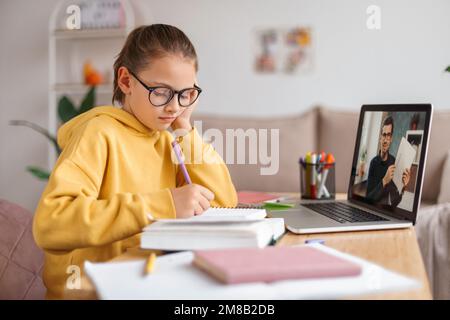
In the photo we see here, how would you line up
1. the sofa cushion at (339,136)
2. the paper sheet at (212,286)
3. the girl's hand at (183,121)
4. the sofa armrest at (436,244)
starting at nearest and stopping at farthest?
1. the paper sheet at (212,286)
2. the girl's hand at (183,121)
3. the sofa armrest at (436,244)
4. the sofa cushion at (339,136)

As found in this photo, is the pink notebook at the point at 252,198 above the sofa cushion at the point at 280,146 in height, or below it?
above

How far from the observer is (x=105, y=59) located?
362cm

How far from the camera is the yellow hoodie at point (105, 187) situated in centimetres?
86

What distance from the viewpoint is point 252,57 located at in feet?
11.2

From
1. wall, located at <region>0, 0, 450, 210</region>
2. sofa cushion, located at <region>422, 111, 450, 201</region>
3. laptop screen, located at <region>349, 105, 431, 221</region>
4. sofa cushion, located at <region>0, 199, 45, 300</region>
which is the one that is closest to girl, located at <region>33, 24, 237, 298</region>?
sofa cushion, located at <region>0, 199, 45, 300</region>

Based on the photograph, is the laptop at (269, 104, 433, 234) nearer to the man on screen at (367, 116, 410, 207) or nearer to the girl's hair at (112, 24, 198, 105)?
the man on screen at (367, 116, 410, 207)

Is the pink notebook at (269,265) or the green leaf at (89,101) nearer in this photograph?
the pink notebook at (269,265)

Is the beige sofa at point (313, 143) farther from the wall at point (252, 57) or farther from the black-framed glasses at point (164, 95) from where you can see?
the black-framed glasses at point (164, 95)

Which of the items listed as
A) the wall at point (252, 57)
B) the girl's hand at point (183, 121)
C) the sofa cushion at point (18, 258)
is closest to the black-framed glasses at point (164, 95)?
the girl's hand at point (183, 121)

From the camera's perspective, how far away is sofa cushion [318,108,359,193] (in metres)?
2.71

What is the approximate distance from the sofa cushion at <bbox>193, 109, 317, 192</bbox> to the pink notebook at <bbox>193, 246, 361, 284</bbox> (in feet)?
6.72

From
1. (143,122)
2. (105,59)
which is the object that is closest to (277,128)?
(105,59)

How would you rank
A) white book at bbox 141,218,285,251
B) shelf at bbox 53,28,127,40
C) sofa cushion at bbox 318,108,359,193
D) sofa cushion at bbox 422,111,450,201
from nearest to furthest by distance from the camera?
white book at bbox 141,218,285,251, sofa cushion at bbox 422,111,450,201, sofa cushion at bbox 318,108,359,193, shelf at bbox 53,28,127,40

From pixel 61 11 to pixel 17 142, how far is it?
0.91 m
